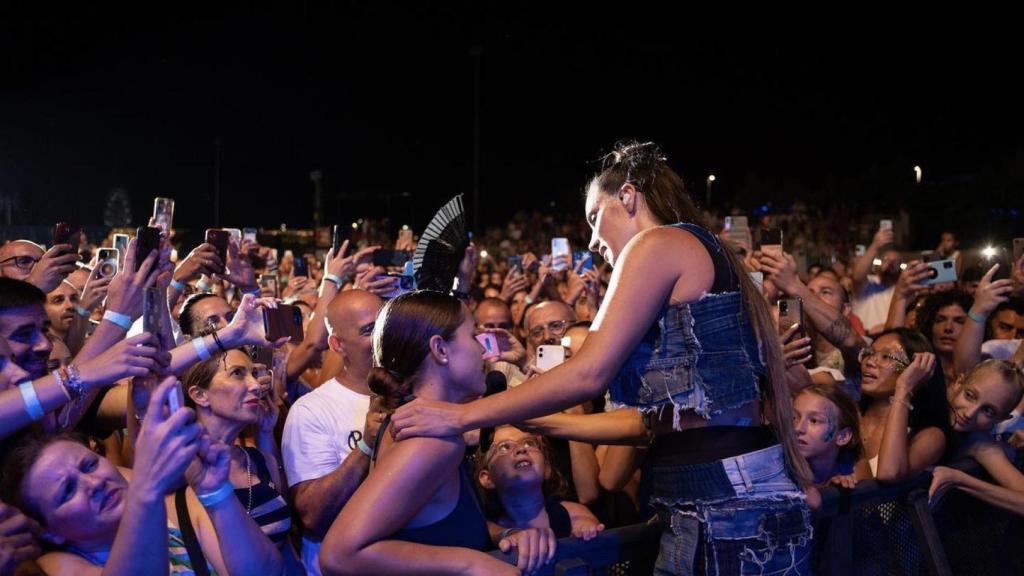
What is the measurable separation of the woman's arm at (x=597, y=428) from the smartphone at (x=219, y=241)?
2.58 meters

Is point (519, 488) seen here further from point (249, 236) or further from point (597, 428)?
point (249, 236)

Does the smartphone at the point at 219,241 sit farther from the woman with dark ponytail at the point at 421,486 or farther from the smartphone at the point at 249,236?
the woman with dark ponytail at the point at 421,486

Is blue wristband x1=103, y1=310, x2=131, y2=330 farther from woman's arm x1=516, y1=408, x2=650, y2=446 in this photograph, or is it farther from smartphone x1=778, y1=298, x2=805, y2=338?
smartphone x1=778, y1=298, x2=805, y2=338

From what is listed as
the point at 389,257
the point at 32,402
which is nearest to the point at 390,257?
the point at 389,257

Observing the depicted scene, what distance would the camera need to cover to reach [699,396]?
8.09 feet

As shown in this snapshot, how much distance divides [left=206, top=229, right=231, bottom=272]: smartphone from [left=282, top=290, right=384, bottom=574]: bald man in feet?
3.56

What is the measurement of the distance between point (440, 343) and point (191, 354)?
4.06 feet

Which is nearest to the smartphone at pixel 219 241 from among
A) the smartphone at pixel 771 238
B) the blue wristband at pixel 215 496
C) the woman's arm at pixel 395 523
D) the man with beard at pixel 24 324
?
the man with beard at pixel 24 324

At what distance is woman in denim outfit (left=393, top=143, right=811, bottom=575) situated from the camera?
2.45 metres

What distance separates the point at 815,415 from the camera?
364 cm

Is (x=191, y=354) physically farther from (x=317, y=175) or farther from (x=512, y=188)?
(x=512, y=188)

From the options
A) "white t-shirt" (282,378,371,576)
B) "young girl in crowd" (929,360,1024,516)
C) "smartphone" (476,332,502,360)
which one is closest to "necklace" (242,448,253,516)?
"white t-shirt" (282,378,371,576)

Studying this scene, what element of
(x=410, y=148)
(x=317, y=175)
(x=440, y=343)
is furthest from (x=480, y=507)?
(x=410, y=148)

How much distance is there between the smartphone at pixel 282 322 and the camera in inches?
137
